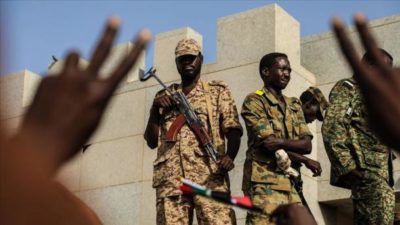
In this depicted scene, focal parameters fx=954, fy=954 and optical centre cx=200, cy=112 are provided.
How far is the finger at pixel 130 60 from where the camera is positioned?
1673mm

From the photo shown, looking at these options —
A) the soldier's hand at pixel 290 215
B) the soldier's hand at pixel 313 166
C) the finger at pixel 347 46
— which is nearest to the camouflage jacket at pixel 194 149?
the soldier's hand at pixel 313 166

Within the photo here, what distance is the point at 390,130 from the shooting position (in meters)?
1.88

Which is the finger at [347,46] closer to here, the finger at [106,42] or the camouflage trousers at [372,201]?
the finger at [106,42]

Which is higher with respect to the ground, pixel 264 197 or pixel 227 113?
pixel 227 113

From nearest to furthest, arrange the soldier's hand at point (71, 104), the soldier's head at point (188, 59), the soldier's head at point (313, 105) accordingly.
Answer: the soldier's hand at point (71, 104) < the soldier's head at point (188, 59) < the soldier's head at point (313, 105)

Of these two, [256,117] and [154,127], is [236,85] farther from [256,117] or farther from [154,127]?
[256,117]

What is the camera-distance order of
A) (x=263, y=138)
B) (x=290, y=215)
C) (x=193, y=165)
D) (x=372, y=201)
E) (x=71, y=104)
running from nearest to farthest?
(x=71, y=104), (x=290, y=215), (x=372, y=201), (x=263, y=138), (x=193, y=165)

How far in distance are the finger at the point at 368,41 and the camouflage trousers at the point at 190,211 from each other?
5.06 m

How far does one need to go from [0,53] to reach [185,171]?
566cm

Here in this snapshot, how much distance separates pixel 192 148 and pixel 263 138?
1.89 ft

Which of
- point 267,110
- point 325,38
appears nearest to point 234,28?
point 325,38

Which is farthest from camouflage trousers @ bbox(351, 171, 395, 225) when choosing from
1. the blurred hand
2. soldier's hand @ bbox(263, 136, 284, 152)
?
the blurred hand

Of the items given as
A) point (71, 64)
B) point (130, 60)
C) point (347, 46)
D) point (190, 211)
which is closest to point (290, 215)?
point (347, 46)

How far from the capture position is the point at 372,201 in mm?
6742
